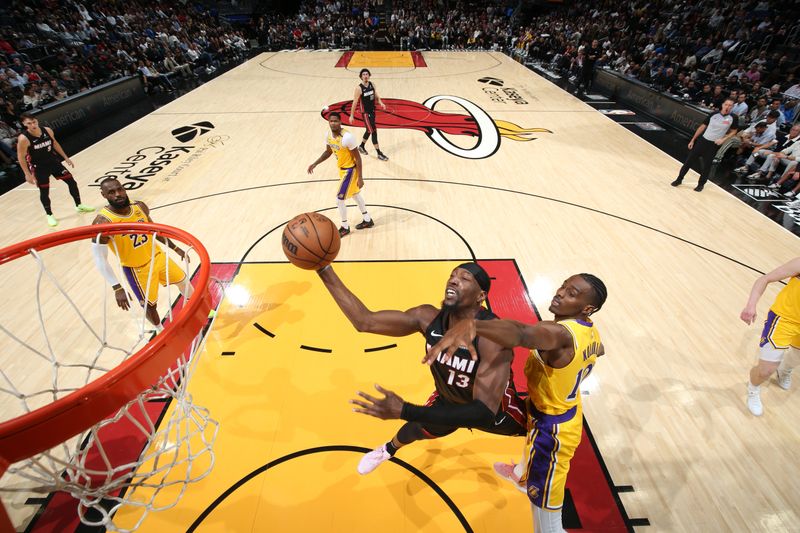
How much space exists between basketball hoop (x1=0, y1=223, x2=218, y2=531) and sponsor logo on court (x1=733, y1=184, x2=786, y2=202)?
9.19m

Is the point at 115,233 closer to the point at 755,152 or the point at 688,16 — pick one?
the point at 755,152

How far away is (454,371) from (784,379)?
3.80 metres

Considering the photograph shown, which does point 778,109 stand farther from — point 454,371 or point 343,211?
point 454,371

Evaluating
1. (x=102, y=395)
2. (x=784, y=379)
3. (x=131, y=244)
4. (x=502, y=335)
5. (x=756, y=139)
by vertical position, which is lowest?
(x=784, y=379)

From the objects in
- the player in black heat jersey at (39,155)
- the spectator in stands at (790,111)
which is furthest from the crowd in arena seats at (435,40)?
the player in black heat jersey at (39,155)

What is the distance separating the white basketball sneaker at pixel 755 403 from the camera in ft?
12.2

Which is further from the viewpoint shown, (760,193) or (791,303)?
(760,193)

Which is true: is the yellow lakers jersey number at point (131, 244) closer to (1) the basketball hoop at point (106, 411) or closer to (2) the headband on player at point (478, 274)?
(1) the basketball hoop at point (106, 411)

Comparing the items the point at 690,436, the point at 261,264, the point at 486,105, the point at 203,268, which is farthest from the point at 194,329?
the point at 486,105

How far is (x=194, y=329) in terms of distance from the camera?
7.35 ft

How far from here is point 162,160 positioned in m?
8.74

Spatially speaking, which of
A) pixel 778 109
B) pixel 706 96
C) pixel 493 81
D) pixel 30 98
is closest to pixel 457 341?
pixel 778 109

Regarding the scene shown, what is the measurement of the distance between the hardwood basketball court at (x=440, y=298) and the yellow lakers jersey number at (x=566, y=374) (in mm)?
1080

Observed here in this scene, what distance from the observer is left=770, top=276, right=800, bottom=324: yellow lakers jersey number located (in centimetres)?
328
